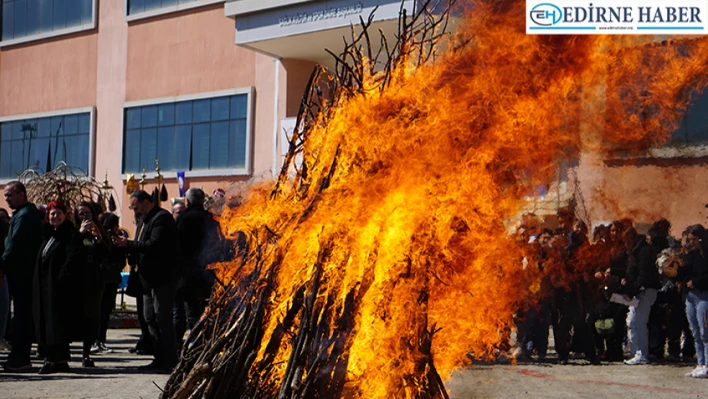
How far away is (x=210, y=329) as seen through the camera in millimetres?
5500

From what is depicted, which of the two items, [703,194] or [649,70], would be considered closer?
[649,70]

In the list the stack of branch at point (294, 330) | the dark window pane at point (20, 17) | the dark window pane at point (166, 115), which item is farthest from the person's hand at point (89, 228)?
the dark window pane at point (20, 17)

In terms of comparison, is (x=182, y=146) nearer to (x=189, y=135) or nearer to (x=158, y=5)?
(x=189, y=135)

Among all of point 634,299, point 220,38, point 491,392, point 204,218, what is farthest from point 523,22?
point 220,38

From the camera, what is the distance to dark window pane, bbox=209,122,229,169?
24094 mm

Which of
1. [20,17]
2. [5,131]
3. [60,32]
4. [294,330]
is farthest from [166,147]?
[294,330]

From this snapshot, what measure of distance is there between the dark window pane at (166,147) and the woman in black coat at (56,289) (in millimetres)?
15853

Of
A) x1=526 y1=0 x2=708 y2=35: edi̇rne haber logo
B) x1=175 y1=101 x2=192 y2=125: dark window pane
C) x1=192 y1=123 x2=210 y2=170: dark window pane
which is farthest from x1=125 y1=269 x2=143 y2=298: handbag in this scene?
x1=175 y1=101 x2=192 y2=125: dark window pane

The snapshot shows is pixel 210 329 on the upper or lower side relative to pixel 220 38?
lower

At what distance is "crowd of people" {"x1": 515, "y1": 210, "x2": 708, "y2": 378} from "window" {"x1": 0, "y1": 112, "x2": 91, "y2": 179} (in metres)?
18.7

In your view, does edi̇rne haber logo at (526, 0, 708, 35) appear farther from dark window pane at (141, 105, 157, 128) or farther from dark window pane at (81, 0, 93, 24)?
dark window pane at (81, 0, 93, 24)

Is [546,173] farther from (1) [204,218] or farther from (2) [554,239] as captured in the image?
(2) [554,239]

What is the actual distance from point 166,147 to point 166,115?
81cm

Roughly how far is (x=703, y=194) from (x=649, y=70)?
6.24 meters
